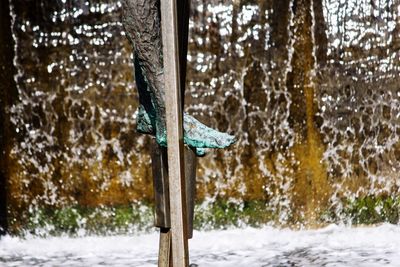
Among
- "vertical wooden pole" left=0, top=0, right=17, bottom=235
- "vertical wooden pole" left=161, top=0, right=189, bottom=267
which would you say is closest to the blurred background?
"vertical wooden pole" left=0, top=0, right=17, bottom=235

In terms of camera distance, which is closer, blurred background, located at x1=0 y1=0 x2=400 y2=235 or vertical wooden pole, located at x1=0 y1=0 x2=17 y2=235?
blurred background, located at x1=0 y1=0 x2=400 y2=235

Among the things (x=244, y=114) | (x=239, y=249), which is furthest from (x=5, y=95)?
(x=239, y=249)

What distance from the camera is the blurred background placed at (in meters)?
6.80

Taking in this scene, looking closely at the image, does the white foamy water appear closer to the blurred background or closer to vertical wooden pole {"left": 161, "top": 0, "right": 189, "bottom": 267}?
the blurred background

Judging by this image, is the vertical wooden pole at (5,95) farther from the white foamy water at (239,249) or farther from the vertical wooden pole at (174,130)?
the vertical wooden pole at (174,130)

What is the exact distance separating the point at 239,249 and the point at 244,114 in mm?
999

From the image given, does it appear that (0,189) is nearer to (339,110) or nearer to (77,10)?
(77,10)

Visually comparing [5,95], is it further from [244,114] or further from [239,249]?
[239,249]

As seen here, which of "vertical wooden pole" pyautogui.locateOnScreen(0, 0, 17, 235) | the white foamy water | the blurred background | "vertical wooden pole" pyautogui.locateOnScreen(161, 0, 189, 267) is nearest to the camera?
"vertical wooden pole" pyautogui.locateOnScreen(161, 0, 189, 267)

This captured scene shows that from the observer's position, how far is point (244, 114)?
6.85 meters

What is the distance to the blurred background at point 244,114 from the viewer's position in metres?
6.80

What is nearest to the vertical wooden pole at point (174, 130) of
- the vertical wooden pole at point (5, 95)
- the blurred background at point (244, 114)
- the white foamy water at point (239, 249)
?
the white foamy water at point (239, 249)

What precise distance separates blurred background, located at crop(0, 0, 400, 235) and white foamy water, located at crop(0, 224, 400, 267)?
105 millimetres

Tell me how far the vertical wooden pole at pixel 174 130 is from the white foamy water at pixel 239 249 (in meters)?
2.94
